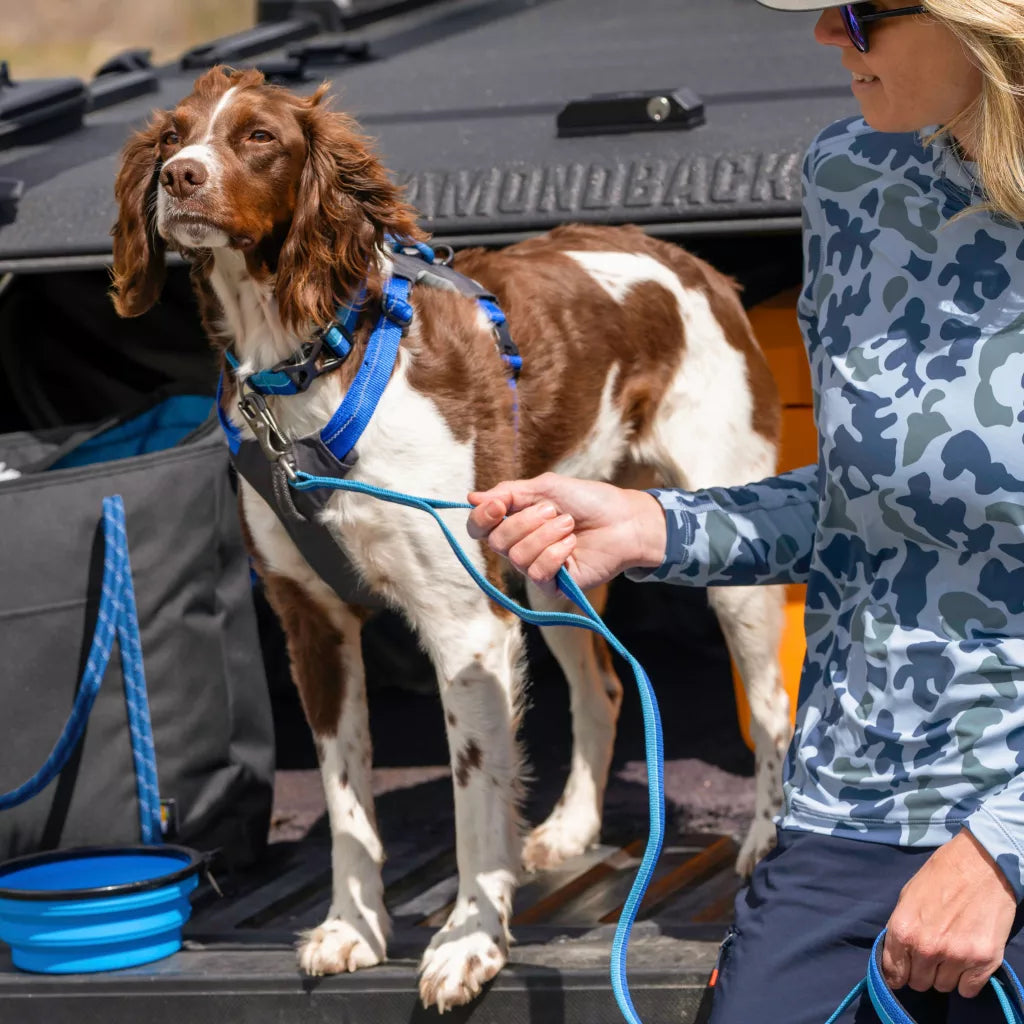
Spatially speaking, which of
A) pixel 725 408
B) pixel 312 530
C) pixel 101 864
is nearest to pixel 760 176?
pixel 725 408

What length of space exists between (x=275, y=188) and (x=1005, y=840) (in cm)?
171

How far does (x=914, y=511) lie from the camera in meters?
1.90

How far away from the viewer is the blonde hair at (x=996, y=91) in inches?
69.5

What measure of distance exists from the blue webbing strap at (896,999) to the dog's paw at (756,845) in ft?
5.54

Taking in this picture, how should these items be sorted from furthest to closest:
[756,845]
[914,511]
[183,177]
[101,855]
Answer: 1. [756,845]
2. [101,855]
3. [183,177]
4. [914,511]

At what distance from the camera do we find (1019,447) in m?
1.84

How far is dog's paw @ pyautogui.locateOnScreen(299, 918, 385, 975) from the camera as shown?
9.94ft

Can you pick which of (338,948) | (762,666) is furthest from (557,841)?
(338,948)

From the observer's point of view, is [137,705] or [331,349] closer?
[331,349]

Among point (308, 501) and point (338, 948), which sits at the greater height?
point (308, 501)

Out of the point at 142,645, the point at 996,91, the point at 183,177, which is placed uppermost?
the point at 996,91

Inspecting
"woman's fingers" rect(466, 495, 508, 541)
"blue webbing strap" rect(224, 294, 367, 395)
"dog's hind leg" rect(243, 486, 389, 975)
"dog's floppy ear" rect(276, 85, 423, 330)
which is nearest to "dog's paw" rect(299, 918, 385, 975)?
"dog's hind leg" rect(243, 486, 389, 975)

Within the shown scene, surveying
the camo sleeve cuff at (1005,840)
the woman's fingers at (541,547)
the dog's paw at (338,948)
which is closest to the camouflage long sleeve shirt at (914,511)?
the camo sleeve cuff at (1005,840)

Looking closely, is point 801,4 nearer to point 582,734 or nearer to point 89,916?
point 89,916
